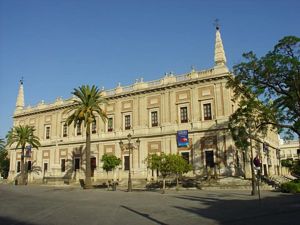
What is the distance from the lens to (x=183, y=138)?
3544 cm

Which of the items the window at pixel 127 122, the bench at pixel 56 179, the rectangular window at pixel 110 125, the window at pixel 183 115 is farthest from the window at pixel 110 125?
the window at pixel 183 115

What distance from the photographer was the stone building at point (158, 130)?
3406 cm

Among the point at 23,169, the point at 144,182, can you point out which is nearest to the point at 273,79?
the point at 144,182

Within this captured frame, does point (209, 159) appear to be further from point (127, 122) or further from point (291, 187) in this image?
point (127, 122)

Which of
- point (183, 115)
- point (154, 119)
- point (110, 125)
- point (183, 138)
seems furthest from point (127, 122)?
point (183, 138)

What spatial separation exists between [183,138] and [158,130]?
3857mm

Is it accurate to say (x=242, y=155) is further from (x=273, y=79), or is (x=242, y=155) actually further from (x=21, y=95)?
(x=21, y=95)

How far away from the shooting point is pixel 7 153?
217 ft

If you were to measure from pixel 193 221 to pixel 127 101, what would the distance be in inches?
1221

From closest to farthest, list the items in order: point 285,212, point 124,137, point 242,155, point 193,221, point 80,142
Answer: point 193,221
point 285,212
point 242,155
point 124,137
point 80,142

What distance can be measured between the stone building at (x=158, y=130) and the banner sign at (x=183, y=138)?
431 mm

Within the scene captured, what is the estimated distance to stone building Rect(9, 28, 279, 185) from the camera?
112ft

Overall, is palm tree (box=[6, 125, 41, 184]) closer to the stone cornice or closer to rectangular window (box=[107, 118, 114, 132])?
the stone cornice

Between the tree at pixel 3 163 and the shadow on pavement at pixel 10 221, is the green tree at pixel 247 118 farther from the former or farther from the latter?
the tree at pixel 3 163
